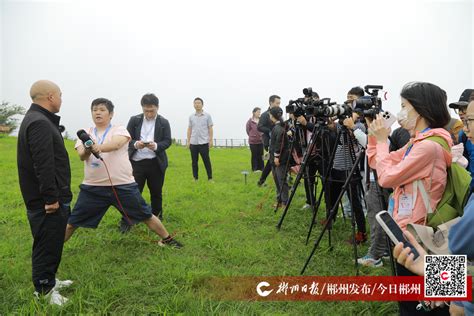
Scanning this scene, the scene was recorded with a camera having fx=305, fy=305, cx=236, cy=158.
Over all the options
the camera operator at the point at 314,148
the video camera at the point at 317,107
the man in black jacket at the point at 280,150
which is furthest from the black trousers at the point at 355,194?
the man in black jacket at the point at 280,150

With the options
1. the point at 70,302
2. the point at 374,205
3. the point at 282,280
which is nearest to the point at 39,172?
the point at 70,302

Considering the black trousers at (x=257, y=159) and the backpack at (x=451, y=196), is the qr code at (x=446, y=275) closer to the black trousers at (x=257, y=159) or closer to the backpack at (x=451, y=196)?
the backpack at (x=451, y=196)

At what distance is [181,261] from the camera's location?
342 centimetres

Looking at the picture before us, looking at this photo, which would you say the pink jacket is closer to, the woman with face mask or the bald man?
the woman with face mask

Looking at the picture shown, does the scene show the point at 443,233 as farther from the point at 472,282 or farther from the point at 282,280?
the point at 282,280

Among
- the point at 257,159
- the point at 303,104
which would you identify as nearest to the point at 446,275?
the point at 303,104

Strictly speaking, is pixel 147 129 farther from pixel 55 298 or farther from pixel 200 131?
pixel 200 131

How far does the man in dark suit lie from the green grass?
2.03 ft

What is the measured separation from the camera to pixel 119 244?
3990 mm

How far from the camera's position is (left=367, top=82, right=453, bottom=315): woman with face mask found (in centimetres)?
194

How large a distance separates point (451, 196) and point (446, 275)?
0.61 m

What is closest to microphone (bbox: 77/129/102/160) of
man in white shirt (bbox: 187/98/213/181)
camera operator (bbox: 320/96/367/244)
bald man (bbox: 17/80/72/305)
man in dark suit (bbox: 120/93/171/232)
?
bald man (bbox: 17/80/72/305)

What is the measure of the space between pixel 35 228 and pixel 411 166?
3.02m

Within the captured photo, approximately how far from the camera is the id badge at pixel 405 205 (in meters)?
2.06
